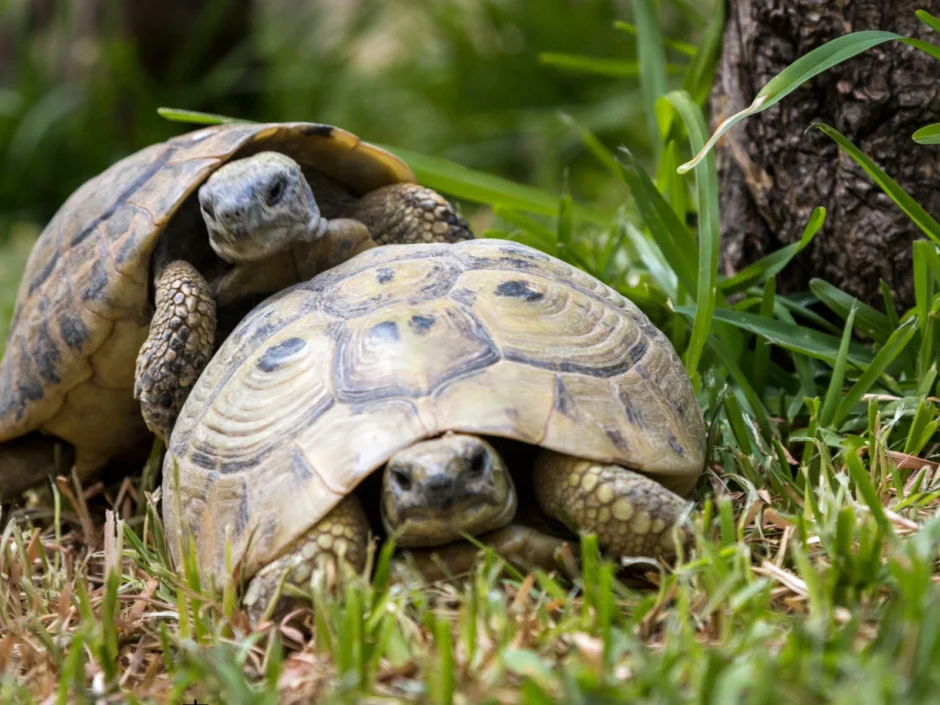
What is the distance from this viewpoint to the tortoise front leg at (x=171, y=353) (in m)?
2.29

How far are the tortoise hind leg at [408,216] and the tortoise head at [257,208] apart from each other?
33 cm

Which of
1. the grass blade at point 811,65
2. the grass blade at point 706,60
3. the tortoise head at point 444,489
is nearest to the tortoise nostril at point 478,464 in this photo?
the tortoise head at point 444,489

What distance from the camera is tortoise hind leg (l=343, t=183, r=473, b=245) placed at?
2646 millimetres

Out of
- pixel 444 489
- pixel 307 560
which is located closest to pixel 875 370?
pixel 444 489

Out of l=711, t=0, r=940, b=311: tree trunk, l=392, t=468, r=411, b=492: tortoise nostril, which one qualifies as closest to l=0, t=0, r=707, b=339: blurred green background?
l=711, t=0, r=940, b=311: tree trunk

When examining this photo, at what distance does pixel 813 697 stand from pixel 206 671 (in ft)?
2.62

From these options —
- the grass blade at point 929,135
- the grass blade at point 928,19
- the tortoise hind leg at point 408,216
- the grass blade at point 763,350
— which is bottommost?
the grass blade at point 763,350

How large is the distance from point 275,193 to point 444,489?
0.97 m

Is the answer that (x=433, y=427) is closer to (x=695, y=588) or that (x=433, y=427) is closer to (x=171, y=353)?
(x=695, y=588)

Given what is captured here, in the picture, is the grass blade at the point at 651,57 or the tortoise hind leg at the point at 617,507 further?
the grass blade at the point at 651,57

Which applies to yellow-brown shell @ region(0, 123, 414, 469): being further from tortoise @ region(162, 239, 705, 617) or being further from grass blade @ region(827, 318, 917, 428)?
grass blade @ region(827, 318, 917, 428)

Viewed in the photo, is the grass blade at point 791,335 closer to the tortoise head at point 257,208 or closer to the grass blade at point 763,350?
the grass blade at point 763,350

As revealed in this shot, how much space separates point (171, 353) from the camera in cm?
229

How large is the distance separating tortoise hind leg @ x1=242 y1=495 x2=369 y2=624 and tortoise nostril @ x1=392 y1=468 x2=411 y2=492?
143 millimetres
